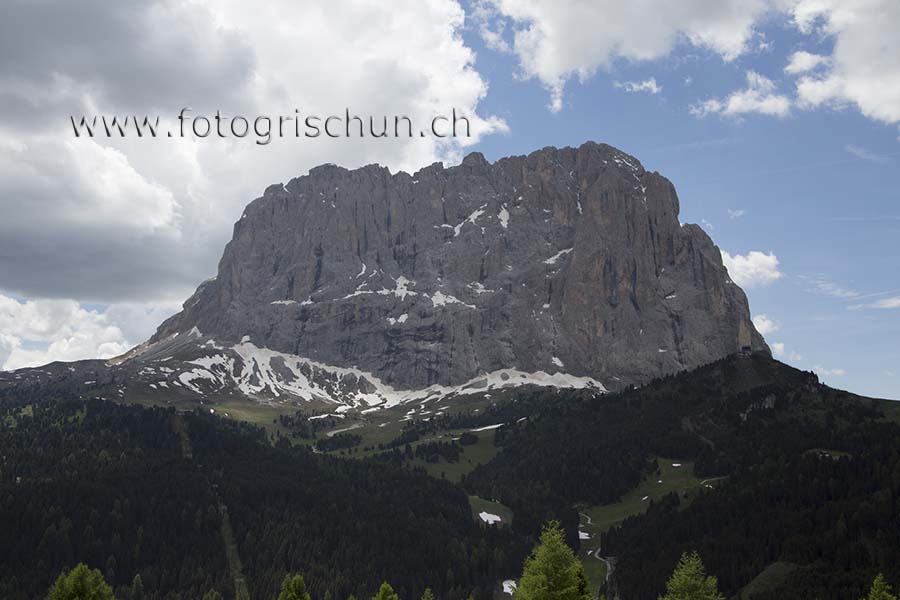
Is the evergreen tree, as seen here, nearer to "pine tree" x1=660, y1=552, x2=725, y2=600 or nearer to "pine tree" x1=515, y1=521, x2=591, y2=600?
"pine tree" x1=660, y1=552, x2=725, y2=600

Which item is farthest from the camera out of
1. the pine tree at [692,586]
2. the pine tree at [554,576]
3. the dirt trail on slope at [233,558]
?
the dirt trail on slope at [233,558]

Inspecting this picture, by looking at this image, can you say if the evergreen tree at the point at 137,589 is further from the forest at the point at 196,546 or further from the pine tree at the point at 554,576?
the pine tree at the point at 554,576

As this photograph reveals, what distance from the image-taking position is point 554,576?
4378 centimetres

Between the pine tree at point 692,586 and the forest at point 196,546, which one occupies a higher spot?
the pine tree at point 692,586

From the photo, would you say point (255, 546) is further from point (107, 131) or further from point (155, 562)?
point (107, 131)

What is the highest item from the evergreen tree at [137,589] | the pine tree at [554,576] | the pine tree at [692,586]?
the pine tree at [554,576]

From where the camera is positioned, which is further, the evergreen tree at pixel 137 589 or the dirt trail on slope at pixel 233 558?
the dirt trail on slope at pixel 233 558

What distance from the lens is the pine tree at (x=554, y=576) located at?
142ft

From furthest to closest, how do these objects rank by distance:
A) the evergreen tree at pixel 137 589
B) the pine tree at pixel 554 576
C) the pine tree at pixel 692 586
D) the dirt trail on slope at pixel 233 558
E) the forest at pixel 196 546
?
the forest at pixel 196 546, the dirt trail on slope at pixel 233 558, the evergreen tree at pixel 137 589, the pine tree at pixel 692 586, the pine tree at pixel 554 576

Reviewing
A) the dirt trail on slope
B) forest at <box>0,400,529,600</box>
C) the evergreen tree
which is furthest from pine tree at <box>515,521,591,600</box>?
the evergreen tree

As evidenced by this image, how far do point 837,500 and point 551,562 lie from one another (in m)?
145

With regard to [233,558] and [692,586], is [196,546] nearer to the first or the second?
[233,558]

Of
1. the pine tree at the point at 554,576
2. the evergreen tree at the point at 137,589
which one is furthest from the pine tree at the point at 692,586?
the evergreen tree at the point at 137,589

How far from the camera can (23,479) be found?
194875 mm
